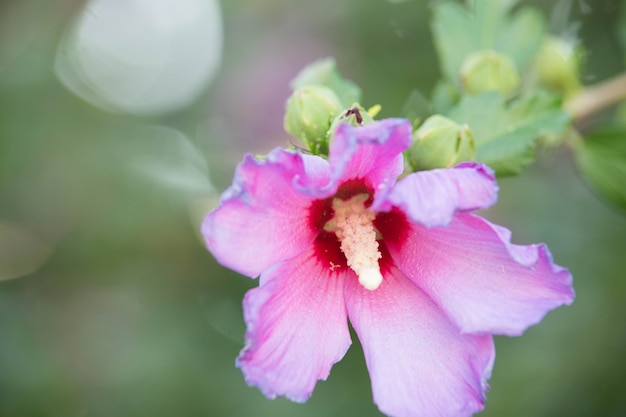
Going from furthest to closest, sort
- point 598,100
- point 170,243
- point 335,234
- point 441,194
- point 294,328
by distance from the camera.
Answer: point 170,243, point 598,100, point 335,234, point 294,328, point 441,194

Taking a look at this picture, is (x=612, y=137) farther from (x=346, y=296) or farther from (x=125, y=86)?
(x=125, y=86)

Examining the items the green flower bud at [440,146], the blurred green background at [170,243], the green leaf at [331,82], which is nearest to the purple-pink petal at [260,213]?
the green flower bud at [440,146]

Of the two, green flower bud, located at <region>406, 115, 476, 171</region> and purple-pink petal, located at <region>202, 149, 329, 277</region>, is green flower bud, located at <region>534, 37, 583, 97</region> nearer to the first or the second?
green flower bud, located at <region>406, 115, 476, 171</region>

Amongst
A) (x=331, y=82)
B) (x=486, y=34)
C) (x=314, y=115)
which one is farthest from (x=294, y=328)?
(x=486, y=34)

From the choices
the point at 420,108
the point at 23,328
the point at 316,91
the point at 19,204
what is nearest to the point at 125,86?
the point at 19,204

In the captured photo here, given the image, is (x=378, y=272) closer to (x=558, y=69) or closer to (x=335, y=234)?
(x=335, y=234)

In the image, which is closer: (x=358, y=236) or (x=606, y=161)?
(x=358, y=236)
